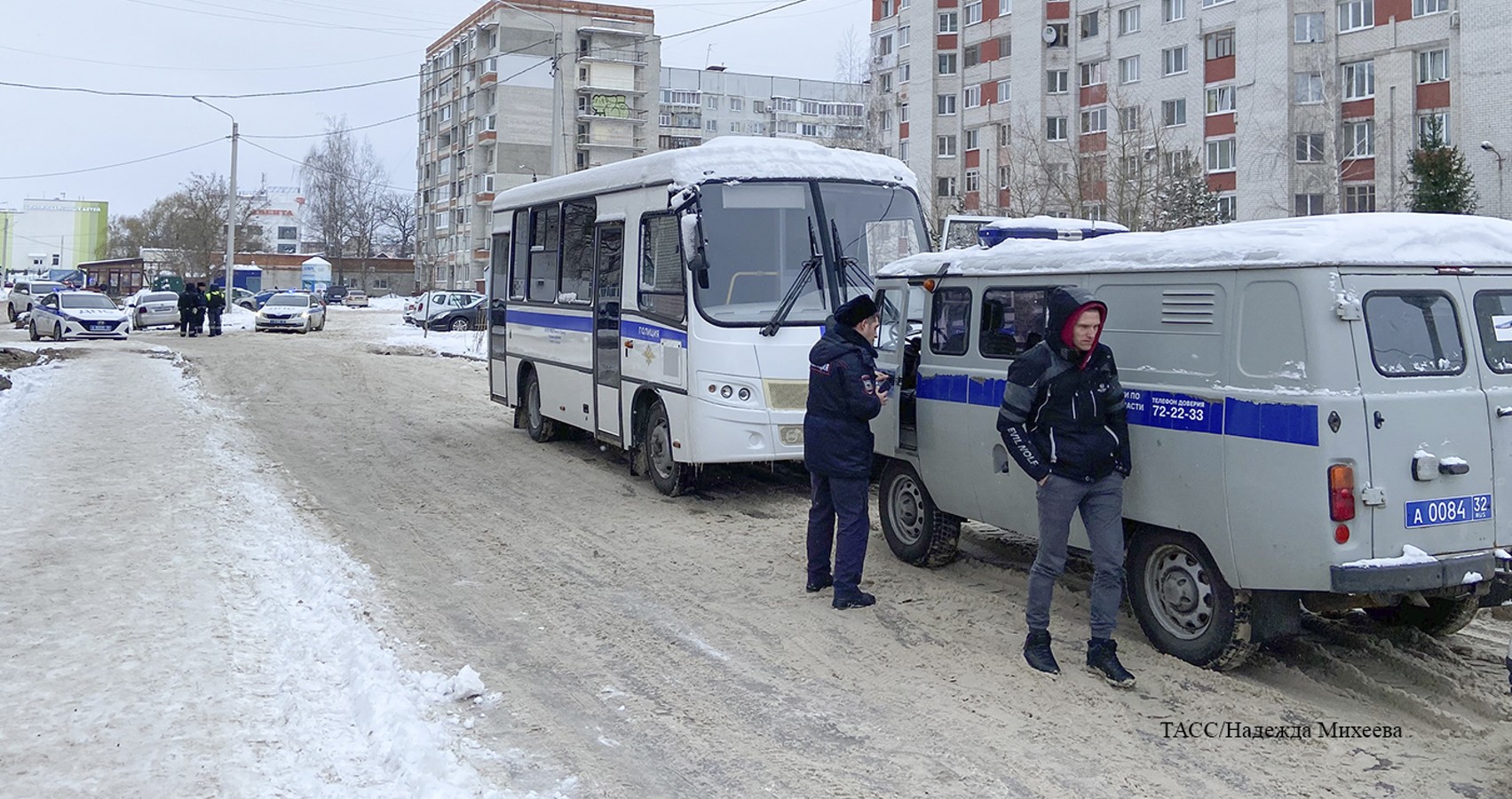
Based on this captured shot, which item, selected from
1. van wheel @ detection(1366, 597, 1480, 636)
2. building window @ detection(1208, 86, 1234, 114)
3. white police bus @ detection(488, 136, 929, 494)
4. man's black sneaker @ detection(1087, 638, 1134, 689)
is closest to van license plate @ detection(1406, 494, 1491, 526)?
van wheel @ detection(1366, 597, 1480, 636)

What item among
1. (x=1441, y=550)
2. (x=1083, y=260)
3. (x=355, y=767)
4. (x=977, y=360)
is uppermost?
(x=1083, y=260)

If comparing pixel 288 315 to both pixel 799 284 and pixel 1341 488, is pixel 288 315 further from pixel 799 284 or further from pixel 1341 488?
pixel 1341 488

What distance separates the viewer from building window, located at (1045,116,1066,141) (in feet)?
202

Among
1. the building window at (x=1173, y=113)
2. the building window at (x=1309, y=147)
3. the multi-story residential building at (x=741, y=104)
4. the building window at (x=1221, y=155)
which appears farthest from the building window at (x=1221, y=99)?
the multi-story residential building at (x=741, y=104)

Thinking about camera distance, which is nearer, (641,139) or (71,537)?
(71,537)

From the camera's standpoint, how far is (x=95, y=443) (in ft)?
48.0

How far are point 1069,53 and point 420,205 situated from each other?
64872 mm

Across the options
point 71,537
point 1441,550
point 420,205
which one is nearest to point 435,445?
point 71,537

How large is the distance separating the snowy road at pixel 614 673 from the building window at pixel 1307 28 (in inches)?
1774

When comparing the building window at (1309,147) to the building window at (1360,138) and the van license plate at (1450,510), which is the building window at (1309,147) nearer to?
the building window at (1360,138)

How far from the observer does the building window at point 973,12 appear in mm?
66500

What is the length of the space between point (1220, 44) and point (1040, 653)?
2018 inches

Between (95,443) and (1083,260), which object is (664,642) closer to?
(1083,260)

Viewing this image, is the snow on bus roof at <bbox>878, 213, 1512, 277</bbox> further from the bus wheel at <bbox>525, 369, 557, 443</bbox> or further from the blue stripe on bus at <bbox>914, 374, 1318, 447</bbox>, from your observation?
the bus wheel at <bbox>525, 369, 557, 443</bbox>
